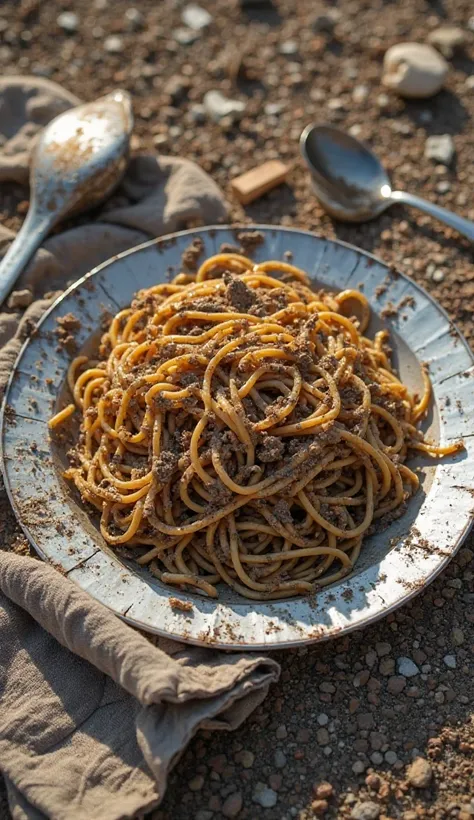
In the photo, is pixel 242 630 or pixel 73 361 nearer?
pixel 242 630

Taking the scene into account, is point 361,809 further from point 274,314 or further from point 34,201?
point 34,201

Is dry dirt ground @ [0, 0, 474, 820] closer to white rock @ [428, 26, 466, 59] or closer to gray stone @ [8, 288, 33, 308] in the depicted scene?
white rock @ [428, 26, 466, 59]

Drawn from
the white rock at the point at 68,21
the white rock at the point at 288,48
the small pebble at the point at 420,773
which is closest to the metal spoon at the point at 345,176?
the white rock at the point at 288,48

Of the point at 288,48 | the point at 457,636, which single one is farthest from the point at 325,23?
the point at 457,636

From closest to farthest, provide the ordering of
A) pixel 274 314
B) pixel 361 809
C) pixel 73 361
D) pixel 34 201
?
1. pixel 361 809
2. pixel 274 314
3. pixel 73 361
4. pixel 34 201

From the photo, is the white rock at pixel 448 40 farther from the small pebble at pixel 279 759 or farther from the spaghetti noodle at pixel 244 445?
the small pebble at pixel 279 759

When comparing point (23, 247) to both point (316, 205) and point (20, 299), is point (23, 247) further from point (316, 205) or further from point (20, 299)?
point (316, 205)

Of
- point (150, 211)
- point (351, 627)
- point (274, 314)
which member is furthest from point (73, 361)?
point (351, 627)
